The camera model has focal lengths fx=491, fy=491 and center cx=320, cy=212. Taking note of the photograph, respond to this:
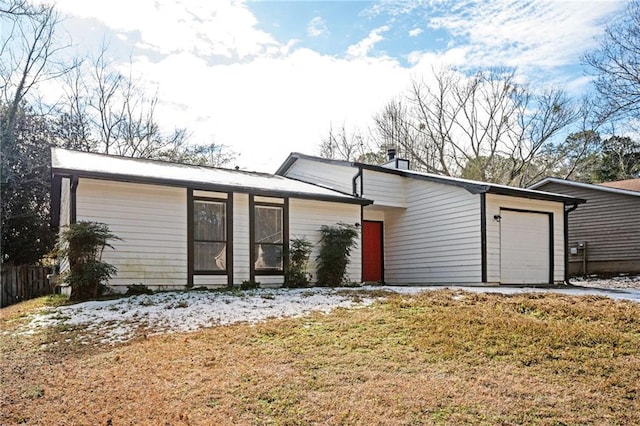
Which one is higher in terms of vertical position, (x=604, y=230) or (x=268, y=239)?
(x=604, y=230)

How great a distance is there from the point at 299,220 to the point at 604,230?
42.8ft

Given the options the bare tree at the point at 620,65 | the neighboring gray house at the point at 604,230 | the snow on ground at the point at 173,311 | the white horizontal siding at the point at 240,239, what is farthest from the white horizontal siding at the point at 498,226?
the white horizontal siding at the point at 240,239

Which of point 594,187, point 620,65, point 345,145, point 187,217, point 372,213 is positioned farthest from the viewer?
point 345,145

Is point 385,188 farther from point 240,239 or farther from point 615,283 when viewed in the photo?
point 615,283

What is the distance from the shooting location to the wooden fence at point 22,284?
43.1 ft

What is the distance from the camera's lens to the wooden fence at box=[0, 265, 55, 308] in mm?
13148

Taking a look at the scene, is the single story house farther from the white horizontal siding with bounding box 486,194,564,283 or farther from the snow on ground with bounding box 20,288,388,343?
the snow on ground with bounding box 20,288,388,343

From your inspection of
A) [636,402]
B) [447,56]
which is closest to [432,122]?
[447,56]

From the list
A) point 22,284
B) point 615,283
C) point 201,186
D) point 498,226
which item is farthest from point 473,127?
point 22,284

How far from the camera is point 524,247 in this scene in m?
13.4

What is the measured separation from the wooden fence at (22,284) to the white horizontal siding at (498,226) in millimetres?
11749

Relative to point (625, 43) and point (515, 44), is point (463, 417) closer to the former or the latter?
point (515, 44)

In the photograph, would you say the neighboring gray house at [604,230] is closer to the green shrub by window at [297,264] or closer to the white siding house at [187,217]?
the white siding house at [187,217]

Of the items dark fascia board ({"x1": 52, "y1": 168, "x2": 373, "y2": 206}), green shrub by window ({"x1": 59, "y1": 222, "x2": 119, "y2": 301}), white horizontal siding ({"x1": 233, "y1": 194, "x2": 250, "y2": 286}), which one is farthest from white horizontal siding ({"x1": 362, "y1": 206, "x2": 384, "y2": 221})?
green shrub by window ({"x1": 59, "y1": 222, "x2": 119, "y2": 301})
